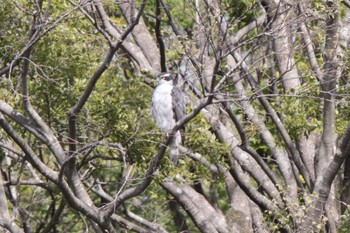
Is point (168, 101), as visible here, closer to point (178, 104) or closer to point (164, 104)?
point (164, 104)

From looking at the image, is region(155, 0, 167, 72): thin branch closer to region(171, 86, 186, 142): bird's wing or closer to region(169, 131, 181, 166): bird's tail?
region(171, 86, 186, 142): bird's wing

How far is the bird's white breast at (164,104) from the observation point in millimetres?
9898

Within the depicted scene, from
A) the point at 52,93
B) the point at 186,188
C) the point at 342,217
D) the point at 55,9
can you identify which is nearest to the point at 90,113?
the point at 52,93

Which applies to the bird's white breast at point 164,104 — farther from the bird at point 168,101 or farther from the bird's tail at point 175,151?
the bird's tail at point 175,151

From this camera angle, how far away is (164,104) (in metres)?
10.1

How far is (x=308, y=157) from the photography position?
10625mm

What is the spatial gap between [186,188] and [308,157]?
1633 millimetres

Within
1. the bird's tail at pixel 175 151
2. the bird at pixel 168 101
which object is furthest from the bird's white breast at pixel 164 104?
the bird's tail at pixel 175 151

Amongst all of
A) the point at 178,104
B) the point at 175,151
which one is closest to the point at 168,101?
the point at 178,104

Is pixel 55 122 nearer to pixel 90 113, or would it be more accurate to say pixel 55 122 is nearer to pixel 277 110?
pixel 90 113

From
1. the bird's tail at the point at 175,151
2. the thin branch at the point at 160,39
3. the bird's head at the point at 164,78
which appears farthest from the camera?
the bird's head at the point at 164,78

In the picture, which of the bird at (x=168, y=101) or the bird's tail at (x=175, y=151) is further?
the bird at (x=168, y=101)

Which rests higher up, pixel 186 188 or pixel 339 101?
pixel 339 101

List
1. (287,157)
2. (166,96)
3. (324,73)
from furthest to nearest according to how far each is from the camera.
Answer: (287,157) < (166,96) < (324,73)
